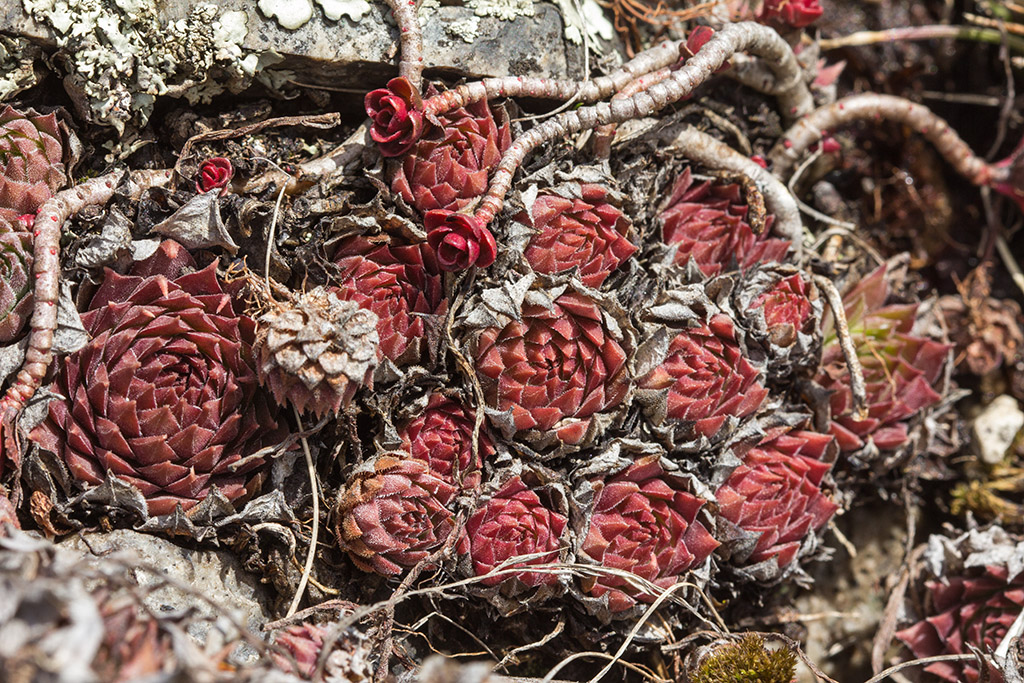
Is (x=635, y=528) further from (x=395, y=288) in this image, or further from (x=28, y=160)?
(x=28, y=160)

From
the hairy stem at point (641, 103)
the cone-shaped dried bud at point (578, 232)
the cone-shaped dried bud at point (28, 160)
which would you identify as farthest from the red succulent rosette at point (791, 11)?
the cone-shaped dried bud at point (28, 160)

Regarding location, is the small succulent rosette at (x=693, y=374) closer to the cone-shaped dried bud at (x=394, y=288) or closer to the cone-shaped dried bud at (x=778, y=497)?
the cone-shaped dried bud at (x=778, y=497)

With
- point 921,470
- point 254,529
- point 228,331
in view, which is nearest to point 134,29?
point 228,331

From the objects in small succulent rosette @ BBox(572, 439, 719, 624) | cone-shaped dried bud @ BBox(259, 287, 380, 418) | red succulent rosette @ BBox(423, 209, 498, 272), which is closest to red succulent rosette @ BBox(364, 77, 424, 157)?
red succulent rosette @ BBox(423, 209, 498, 272)

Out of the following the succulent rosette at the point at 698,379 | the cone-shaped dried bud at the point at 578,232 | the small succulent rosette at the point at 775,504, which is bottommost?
the small succulent rosette at the point at 775,504

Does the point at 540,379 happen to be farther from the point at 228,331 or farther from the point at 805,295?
the point at 805,295

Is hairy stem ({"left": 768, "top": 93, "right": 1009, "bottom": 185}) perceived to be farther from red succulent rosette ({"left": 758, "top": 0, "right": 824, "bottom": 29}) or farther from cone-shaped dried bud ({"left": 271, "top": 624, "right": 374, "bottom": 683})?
cone-shaped dried bud ({"left": 271, "top": 624, "right": 374, "bottom": 683})
